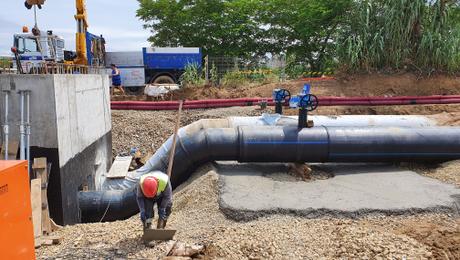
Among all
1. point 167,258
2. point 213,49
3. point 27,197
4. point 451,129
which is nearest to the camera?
point 27,197

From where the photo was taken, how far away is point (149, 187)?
514 cm

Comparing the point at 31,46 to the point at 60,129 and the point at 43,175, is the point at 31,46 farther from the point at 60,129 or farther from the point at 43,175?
the point at 43,175

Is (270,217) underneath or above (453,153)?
underneath

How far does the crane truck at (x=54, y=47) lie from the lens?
39.4 ft

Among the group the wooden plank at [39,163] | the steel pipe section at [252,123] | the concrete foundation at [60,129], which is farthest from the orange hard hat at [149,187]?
the concrete foundation at [60,129]

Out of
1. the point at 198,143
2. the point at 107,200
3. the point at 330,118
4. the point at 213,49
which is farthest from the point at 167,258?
the point at 213,49

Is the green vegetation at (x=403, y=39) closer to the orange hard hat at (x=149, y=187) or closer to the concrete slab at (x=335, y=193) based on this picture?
the concrete slab at (x=335, y=193)

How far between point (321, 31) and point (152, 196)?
20848mm

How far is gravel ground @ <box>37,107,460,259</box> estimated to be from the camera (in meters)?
4.89

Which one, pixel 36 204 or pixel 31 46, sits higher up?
pixel 31 46

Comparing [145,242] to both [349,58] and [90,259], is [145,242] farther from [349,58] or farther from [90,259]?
[349,58]

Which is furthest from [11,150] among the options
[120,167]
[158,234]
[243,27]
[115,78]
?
[243,27]

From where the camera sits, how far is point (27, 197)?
11.7 feet

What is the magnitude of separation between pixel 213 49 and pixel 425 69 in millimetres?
14530
